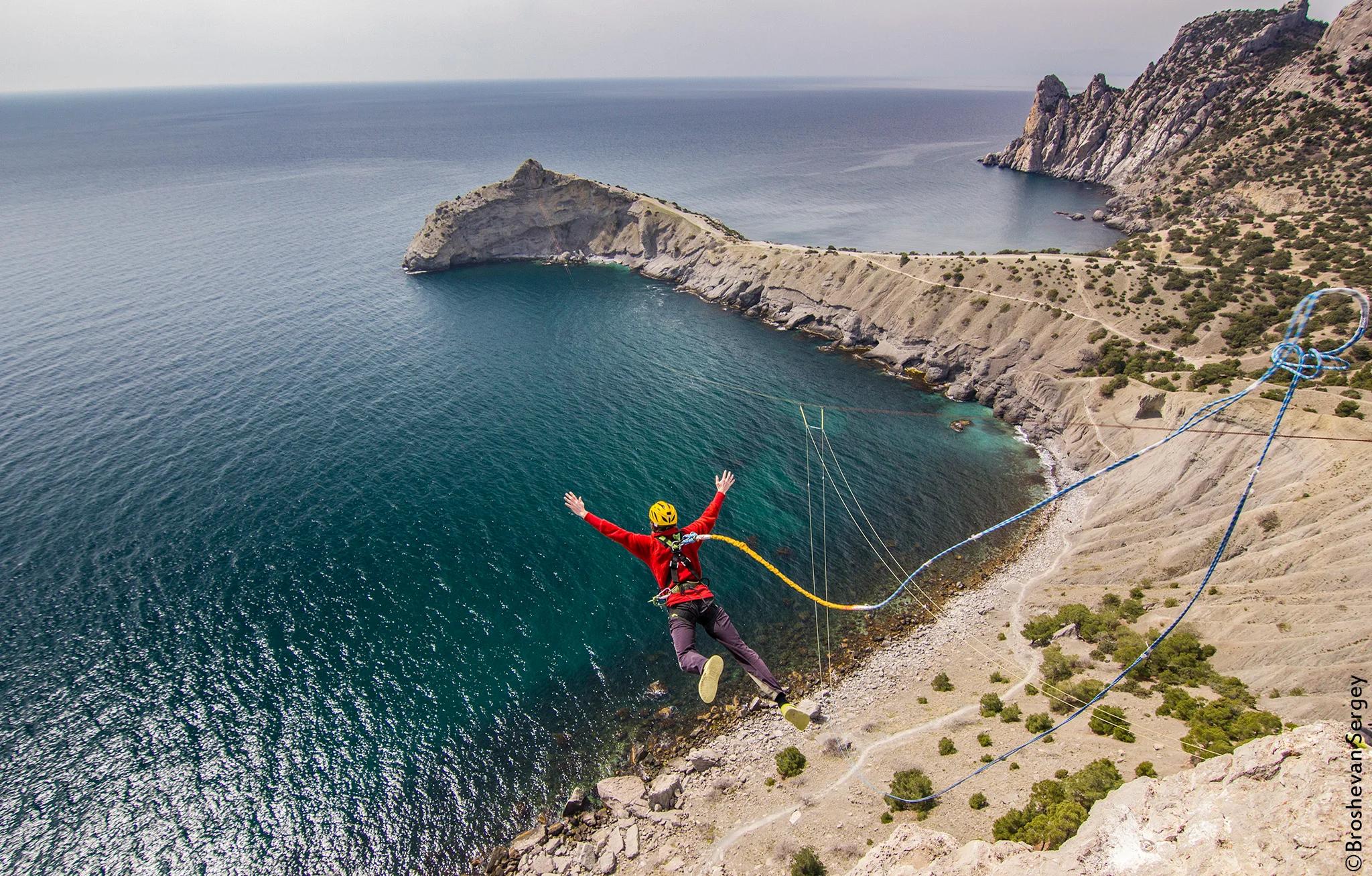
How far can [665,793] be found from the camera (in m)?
Answer: 29.4

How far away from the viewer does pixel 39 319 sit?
82562mm

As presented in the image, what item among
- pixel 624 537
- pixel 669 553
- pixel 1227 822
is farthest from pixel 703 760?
pixel 1227 822

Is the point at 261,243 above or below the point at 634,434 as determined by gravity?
above

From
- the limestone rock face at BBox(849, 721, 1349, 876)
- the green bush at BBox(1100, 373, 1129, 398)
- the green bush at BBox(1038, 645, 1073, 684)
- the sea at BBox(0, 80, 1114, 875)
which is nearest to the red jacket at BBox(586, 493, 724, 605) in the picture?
the limestone rock face at BBox(849, 721, 1349, 876)

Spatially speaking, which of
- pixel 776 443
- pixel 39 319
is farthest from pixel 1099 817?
pixel 39 319

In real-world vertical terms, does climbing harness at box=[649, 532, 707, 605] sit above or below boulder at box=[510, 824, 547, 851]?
above

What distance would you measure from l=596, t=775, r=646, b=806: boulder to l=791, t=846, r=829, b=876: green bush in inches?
326

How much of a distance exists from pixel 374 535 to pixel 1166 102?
199 meters

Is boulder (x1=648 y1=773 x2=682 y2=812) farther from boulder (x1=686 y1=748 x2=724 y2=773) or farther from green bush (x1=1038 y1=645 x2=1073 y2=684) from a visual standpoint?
green bush (x1=1038 y1=645 x2=1073 y2=684)

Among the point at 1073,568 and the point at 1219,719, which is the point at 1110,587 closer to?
the point at 1073,568

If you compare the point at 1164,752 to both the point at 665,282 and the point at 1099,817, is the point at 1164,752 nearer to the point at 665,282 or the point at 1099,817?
the point at 1099,817

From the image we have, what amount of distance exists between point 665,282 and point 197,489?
253 feet

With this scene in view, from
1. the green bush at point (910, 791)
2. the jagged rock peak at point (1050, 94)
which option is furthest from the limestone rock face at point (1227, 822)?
the jagged rock peak at point (1050, 94)

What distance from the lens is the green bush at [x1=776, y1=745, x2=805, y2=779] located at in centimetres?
2989
